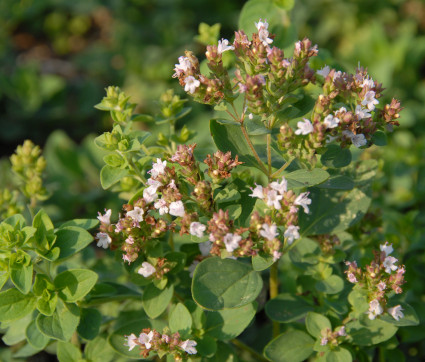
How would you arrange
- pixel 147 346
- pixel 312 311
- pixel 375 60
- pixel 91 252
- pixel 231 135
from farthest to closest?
pixel 375 60
pixel 91 252
pixel 312 311
pixel 231 135
pixel 147 346

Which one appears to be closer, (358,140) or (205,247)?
(358,140)

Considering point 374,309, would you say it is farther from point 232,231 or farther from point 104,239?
point 104,239

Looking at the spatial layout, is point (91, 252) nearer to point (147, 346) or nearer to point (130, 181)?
point (130, 181)

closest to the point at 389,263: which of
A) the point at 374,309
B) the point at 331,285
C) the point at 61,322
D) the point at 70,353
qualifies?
the point at 374,309

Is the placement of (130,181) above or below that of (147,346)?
above

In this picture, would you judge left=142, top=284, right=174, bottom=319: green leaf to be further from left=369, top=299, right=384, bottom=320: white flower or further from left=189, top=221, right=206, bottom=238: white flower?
left=369, top=299, right=384, bottom=320: white flower

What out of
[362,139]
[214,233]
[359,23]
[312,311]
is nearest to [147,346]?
[214,233]

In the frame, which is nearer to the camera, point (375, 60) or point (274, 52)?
point (274, 52)

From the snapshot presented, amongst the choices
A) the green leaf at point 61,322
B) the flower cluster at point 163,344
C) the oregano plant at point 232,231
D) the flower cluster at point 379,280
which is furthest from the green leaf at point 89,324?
the flower cluster at point 379,280
